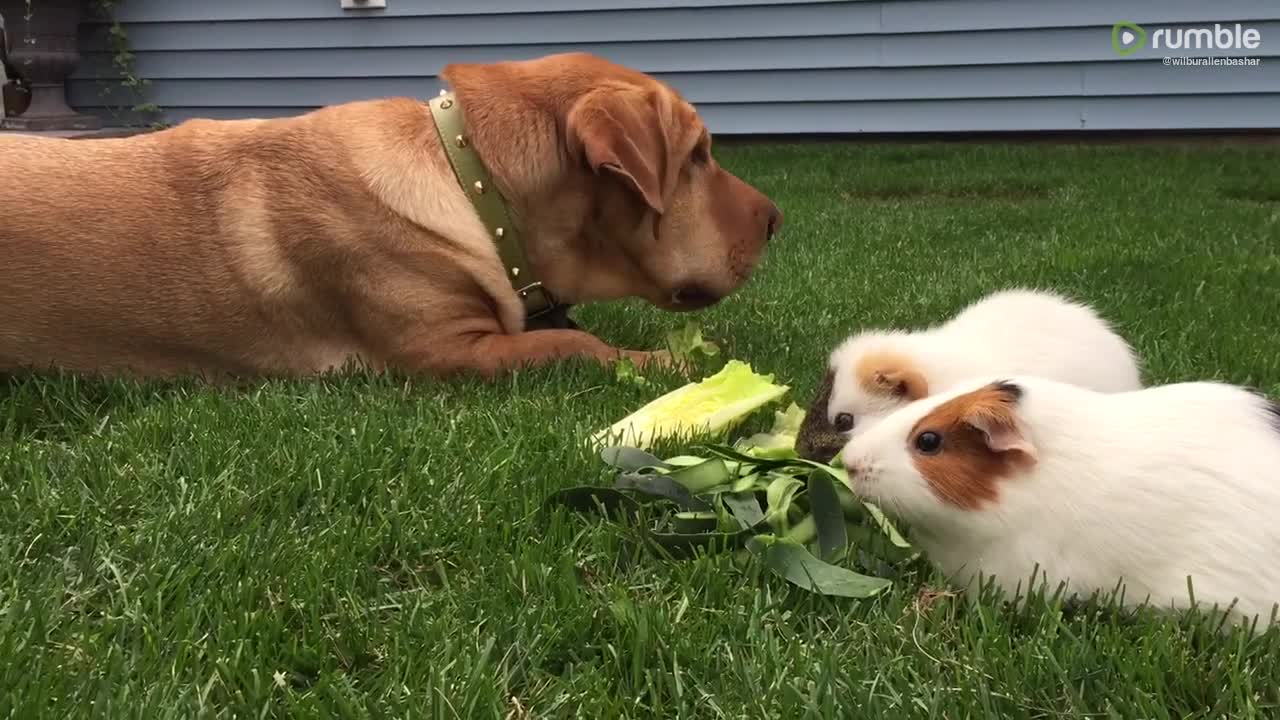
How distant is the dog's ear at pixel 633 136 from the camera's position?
315 centimetres

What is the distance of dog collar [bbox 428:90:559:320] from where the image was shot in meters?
3.26

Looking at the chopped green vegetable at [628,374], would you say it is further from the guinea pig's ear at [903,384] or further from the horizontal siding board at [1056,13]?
the horizontal siding board at [1056,13]

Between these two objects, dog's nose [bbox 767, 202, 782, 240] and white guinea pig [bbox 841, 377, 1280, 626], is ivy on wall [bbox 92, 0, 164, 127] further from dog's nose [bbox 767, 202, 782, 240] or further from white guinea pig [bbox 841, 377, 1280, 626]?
white guinea pig [bbox 841, 377, 1280, 626]

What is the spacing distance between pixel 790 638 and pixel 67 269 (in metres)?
2.62

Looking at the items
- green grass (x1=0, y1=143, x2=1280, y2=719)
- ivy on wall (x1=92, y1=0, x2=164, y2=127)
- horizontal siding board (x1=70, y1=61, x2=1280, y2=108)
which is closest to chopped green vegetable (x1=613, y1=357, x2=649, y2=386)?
green grass (x1=0, y1=143, x2=1280, y2=719)

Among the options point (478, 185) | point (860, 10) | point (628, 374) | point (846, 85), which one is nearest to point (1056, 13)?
point (860, 10)

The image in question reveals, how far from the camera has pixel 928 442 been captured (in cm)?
196

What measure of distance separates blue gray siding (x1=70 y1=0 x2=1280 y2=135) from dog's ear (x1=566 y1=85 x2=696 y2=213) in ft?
21.9

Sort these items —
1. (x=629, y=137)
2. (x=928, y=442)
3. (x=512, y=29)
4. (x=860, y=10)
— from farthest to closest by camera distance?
(x=512, y=29), (x=860, y=10), (x=629, y=137), (x=928, y=442)

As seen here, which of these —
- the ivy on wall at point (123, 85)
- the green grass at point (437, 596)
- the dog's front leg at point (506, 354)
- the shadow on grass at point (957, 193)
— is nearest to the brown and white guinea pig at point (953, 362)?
the green grass at point (437, 596)

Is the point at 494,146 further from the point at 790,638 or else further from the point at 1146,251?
the point at 1146,251

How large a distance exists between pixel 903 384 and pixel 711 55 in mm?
7762

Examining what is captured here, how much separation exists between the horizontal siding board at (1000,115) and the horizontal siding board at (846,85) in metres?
0.08

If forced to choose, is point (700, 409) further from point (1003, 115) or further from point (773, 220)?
point (1003, 115)
